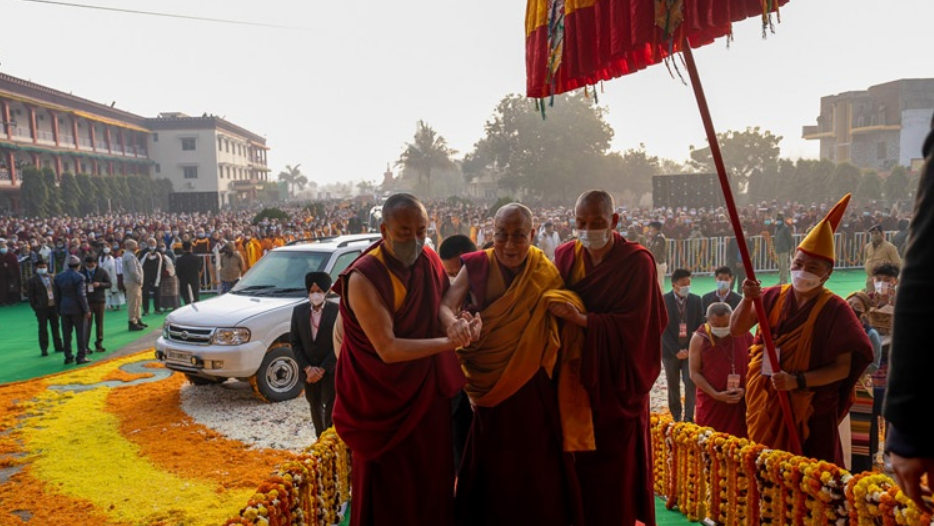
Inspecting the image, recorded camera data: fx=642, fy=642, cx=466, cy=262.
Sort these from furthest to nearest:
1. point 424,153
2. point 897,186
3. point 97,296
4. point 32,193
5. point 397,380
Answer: point 424,153, point 32,193, point 897,186, point 97,296, point 397,380

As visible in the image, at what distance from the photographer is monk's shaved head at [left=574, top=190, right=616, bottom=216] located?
3.55 m

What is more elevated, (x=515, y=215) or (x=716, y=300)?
(x=515, y=215)

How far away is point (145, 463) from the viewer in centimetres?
651

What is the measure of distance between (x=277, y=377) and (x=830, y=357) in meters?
6.72

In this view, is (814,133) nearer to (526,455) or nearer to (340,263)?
(340,263)

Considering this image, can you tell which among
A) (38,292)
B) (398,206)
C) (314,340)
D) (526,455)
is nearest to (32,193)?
(38,292)

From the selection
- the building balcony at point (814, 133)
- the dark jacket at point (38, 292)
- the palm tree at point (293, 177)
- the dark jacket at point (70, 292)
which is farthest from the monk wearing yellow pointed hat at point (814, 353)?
the palm tree at point (293, 177)

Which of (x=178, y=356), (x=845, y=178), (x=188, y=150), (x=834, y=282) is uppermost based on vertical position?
(x=188, y=150)

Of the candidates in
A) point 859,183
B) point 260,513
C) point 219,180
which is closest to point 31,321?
point 260,513

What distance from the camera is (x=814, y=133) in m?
57.8

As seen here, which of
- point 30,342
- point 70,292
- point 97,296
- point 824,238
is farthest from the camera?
point 30,342

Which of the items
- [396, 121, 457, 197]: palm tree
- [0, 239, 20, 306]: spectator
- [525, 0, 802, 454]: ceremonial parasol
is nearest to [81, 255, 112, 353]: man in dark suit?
[0, 239, 20, 306]: spectator

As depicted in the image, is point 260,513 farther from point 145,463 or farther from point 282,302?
point 282,302

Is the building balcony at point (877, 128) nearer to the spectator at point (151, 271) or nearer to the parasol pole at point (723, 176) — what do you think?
the spectator at point (151, 271)
